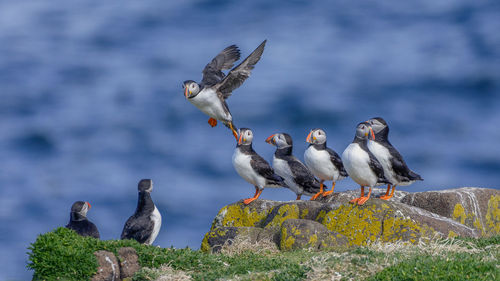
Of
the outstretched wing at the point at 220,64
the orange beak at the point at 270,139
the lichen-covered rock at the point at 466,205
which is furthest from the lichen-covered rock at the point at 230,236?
the outstretched wing at the point at 220,64

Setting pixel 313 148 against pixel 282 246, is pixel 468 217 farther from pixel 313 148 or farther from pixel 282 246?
pixel 282 246

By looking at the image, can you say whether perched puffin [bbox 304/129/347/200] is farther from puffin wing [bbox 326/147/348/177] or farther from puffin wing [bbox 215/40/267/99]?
puffin wing [bbox 215/40/267/99]

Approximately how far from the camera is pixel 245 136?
1479cm

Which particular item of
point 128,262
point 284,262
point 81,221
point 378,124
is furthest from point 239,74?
point 284,262

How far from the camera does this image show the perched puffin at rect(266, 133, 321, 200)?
1477 cm

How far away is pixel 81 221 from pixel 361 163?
5.61 meters

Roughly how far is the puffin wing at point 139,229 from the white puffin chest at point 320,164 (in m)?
3.55

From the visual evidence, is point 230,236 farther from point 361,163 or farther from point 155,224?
point 361,163

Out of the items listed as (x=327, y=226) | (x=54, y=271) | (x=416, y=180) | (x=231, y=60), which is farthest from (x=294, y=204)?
(x=231, y=60)

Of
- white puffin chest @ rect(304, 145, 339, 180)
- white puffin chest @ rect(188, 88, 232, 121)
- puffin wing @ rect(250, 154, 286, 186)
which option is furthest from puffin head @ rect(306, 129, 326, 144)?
white puffin chest @ rect(188, 88, 232, 121)

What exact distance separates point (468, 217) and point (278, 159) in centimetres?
428

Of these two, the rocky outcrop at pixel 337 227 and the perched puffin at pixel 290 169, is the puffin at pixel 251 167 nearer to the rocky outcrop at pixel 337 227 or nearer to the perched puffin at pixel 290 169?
the perched puffin at pixel 290 169

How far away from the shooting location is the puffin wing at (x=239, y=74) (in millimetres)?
17156

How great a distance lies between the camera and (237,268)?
10.4 m
